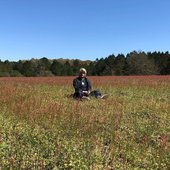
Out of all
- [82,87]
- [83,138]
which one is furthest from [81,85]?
[83,138]

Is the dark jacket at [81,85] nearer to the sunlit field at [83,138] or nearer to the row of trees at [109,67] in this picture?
the sunlit field at [83,138]

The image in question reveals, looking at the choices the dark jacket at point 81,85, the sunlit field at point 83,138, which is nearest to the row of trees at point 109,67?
the dark jacket at point 81,85

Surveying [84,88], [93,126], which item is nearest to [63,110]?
[93,126]

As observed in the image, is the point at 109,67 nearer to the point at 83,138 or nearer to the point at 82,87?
the point at 82,87

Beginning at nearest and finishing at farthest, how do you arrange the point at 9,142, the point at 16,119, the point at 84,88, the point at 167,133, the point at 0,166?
the point at 0,166, the point at 9,142, the point at 167,133, the point at 16,119, the point at 84,88

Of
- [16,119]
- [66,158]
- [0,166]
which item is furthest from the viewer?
[16,119]

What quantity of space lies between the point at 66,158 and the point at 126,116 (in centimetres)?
473

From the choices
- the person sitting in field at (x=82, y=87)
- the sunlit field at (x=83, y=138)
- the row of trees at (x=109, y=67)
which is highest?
the row of trees at (x=109, y=67)

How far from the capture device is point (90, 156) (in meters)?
5.51

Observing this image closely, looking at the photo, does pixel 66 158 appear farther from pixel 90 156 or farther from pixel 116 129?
pixel 116 129

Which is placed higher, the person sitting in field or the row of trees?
the row of trees

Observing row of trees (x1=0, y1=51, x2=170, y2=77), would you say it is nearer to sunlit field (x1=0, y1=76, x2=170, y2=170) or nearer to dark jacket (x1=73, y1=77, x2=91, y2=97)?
dark jacket (x1=73, y1=77, x2=91, y2=97)

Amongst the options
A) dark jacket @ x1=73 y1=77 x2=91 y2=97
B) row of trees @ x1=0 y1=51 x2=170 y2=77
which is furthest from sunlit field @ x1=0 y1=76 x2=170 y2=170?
row of trees @ x1=0 y1=51 x2=170 y2=77

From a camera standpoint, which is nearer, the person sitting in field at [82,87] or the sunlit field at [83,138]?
the sunlit field at [83,138]
